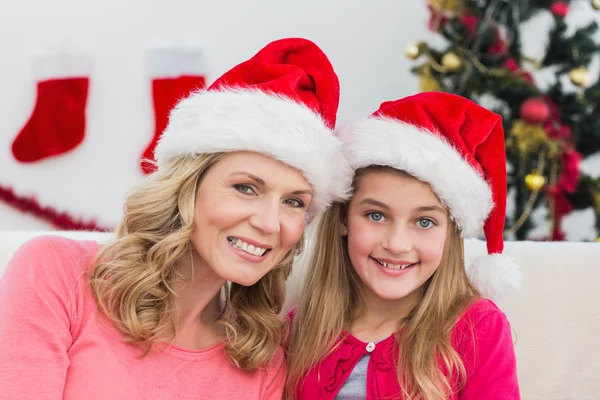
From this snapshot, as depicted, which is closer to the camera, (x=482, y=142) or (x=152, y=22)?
(x=482, y=142)

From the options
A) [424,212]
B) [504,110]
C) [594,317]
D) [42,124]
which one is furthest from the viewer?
[42,124]

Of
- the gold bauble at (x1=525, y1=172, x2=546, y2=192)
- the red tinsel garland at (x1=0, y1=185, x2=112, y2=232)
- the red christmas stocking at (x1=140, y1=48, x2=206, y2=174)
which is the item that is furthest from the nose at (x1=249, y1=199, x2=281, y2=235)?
the red tinsel garland at (x1=0, y1=185, x2=112, y2=232)

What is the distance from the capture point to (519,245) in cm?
229

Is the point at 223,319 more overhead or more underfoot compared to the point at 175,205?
more underfoot

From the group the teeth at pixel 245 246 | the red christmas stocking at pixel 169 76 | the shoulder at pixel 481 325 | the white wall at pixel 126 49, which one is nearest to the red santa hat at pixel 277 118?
the teeth at pixel 245 246

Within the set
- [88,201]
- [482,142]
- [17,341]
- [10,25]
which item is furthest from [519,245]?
[10,25]

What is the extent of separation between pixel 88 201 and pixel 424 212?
8.54 feet

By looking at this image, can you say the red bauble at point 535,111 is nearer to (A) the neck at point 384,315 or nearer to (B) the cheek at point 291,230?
(A) the neck at point 384,315

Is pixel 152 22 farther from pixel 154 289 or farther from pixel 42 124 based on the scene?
pixel 154 289

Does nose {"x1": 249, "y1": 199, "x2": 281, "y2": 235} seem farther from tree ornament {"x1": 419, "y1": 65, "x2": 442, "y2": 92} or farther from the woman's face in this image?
tree ornament {"x1": 419, "y1": 65, "x2": 442, "y2": 92}

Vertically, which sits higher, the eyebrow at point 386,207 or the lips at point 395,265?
the eyebrow at point 386,207

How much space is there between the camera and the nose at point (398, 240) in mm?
1851

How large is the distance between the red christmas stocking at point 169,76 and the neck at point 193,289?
2133mm

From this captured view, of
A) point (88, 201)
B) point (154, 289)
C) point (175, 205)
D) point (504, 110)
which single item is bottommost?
point (88, 201)
